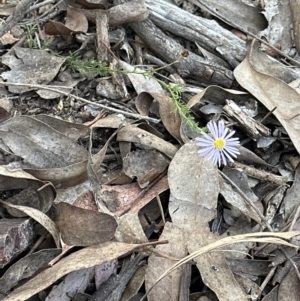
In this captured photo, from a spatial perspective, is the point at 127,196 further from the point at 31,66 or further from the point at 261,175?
the point at 31,66

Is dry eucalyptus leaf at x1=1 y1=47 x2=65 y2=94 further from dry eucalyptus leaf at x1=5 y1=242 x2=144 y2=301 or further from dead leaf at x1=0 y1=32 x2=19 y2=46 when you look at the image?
dry eucalyptus leaf at x1=5 y1=242 x2=144 y2=301

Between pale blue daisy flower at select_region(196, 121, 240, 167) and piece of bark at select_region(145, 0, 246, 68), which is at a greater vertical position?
piece of bark at select_region(145, 0, 246, 68)

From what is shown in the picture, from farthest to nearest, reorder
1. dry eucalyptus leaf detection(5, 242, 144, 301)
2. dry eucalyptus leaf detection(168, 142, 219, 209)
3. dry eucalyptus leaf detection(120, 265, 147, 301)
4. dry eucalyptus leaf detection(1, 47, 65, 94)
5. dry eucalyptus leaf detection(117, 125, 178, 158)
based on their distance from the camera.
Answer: dry eucalyptus leaf detection(1, 47, 65, 94)
dry eucalyptus leaf detection(117, 125, 178, 158)
dry eucalyptus leaf detection(168, 142, 219, 209)
dry eucalyptus leaf detection(120, 265, 147, 301)
dry eucalyptus leaf detection(5, 242, 144, 301)

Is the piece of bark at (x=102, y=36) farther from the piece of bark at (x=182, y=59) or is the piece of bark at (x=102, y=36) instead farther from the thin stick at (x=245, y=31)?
the thin stick at (x=245, y=31)

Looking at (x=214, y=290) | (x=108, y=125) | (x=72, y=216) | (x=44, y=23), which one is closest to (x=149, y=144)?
(x=108, y=125)

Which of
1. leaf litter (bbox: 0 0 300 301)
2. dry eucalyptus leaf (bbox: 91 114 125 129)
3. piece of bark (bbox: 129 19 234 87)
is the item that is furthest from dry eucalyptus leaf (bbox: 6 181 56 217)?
piece of bark (bbox: 129 19 234 87)

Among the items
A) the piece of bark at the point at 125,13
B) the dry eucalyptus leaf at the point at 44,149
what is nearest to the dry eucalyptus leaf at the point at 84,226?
the dry eucalyptus leaf at the point at 44,149
